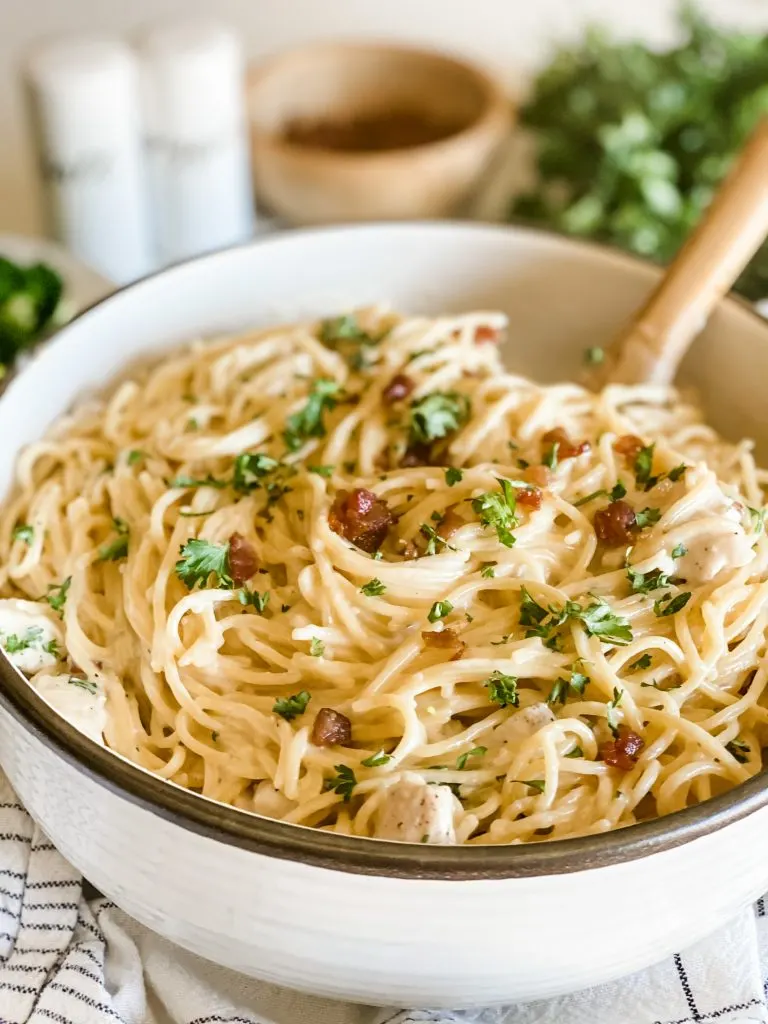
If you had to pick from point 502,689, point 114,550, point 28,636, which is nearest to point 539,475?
point 502,689

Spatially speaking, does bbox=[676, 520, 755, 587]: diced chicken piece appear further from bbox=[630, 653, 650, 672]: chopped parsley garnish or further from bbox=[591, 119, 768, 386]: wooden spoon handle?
bbox=[591, 119, 768, 386]: wooden spoon handle

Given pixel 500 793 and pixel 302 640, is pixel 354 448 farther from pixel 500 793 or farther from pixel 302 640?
pixel 500 793

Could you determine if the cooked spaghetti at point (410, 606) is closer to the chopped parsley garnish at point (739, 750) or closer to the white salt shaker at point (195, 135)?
the chopped parsley garnish at point (739, 750)

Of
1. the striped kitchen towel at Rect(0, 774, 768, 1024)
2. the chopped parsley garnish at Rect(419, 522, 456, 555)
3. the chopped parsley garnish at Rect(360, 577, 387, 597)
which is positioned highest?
the chopped parsley garnish at Rect(419, 522, 456, 555)

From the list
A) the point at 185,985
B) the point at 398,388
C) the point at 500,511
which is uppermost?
the point at 500,511

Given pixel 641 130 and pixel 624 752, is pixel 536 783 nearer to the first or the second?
pixel 624 752

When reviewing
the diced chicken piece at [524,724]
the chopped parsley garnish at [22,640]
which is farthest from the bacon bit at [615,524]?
the chopped parsley garnish at [22,640]

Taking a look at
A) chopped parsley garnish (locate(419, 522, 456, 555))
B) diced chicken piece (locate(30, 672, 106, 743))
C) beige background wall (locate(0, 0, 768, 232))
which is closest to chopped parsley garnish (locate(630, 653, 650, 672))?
chopped parsley garnish (locate(419, 522, 456, 555))
